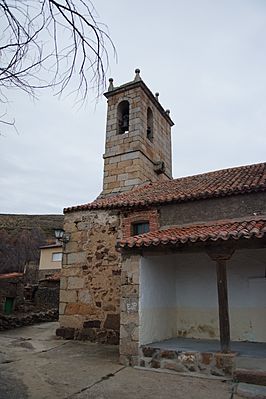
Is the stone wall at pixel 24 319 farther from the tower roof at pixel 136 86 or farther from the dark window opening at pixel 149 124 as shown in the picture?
the tower roof at pixel 136 86

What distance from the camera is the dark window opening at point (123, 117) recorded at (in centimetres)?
1343

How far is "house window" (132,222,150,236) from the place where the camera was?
8.88m

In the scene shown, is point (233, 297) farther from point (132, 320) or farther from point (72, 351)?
point (72, 351)

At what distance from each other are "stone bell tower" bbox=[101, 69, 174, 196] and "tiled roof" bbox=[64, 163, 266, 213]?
1.19 meters

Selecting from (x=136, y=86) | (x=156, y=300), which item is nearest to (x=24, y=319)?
(x=156, y=300)

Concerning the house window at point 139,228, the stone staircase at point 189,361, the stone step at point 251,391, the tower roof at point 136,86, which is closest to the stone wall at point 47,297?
the house window at point 139,228

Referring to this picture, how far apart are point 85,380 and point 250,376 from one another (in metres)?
2.47

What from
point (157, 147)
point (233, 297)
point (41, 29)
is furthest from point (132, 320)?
point (157, 147)

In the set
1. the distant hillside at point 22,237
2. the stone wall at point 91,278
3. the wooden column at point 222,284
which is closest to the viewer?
the wooden column at point 222,284

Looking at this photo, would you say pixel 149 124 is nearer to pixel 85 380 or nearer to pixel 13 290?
pixel 13 290

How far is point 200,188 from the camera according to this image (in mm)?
8859

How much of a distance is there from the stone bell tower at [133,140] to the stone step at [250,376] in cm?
799

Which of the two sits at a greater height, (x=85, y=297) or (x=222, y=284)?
(x=222, y=284)

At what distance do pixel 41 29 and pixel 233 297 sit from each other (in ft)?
22.2
